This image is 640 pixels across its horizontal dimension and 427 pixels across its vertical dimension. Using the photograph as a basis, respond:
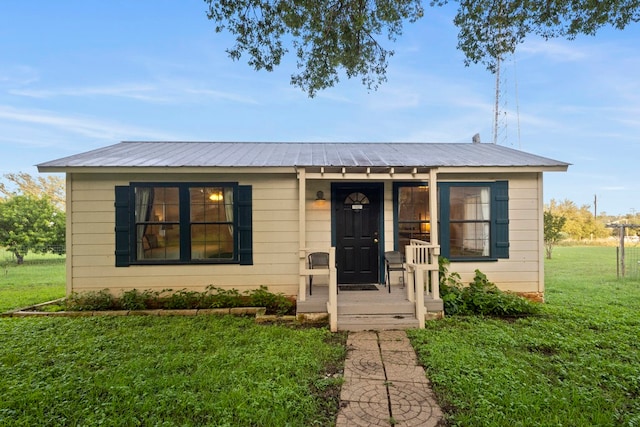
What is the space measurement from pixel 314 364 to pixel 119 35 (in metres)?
13.0

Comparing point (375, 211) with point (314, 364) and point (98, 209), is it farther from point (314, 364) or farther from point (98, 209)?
point (98, 209)

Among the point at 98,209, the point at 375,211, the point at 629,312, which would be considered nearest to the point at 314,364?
the point at 375,211

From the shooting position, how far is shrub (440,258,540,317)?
16.6ft

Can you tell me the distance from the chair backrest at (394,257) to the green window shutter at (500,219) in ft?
6.13

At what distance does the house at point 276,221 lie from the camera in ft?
18.0

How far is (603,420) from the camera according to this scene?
224 centimetres

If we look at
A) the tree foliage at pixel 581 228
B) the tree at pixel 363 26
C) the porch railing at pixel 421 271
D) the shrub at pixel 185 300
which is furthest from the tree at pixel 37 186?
the tree foliage at pixel 581 228

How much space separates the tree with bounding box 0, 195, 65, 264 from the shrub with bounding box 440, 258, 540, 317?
51.6ft

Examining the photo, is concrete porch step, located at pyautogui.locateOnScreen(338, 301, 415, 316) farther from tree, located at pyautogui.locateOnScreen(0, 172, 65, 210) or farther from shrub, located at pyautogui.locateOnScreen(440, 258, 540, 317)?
tree, located at pyautogui.locateOnScreen(0, 172, 65, 210)

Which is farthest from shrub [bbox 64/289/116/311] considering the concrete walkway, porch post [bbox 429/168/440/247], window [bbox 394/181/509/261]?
porch post [bbox 429/168/440/247]

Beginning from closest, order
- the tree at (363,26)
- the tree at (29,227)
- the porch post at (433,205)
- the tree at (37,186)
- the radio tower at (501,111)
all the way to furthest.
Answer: the tree at (363,26) < the porch post at (433,205) < the radio tower at (501,111) < the tree at (29,227) < the tree at (37,186)

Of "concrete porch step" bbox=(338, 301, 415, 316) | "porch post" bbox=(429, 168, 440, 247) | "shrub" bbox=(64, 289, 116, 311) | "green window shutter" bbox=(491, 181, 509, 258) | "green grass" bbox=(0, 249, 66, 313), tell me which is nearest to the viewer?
"concrete porch step" bbox=(338, 301, 415, 316)

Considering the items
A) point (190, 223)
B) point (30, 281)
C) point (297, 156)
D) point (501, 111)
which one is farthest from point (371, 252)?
point (30, 281)

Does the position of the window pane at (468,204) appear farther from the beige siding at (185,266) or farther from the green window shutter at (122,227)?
the green window shutter at (122,227)
